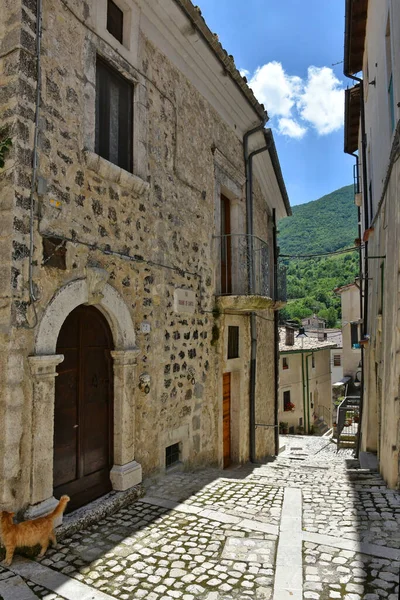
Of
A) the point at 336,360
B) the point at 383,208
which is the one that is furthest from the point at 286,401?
the point at 383,208

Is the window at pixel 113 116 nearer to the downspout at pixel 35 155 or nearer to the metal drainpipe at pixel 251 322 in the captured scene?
the downspout at pixel 35 155

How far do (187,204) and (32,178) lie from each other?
329cm

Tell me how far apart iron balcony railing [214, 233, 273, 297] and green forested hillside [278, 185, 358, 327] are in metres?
50.6

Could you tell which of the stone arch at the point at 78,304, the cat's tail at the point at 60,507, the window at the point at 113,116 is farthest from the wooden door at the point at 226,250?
the cat's tail at the point at 60,507

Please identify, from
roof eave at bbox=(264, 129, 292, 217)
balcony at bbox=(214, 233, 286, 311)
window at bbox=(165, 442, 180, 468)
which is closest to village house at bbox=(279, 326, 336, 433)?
roof eave at bbox=(264, 129, 292, 217)

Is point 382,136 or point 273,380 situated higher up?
point 382,136

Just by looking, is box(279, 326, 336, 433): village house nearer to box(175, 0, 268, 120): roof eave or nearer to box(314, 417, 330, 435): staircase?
box(314, 417, 330, 435): staircase

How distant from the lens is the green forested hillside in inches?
2739

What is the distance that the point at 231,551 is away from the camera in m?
3.78

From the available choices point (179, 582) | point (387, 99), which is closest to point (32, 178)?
point (179, 582)

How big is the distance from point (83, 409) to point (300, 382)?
21919mm

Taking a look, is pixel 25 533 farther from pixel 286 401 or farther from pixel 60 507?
pixel 286 401

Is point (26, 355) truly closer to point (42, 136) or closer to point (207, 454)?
point (42, 136)

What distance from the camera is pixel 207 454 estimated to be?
24.5ft
